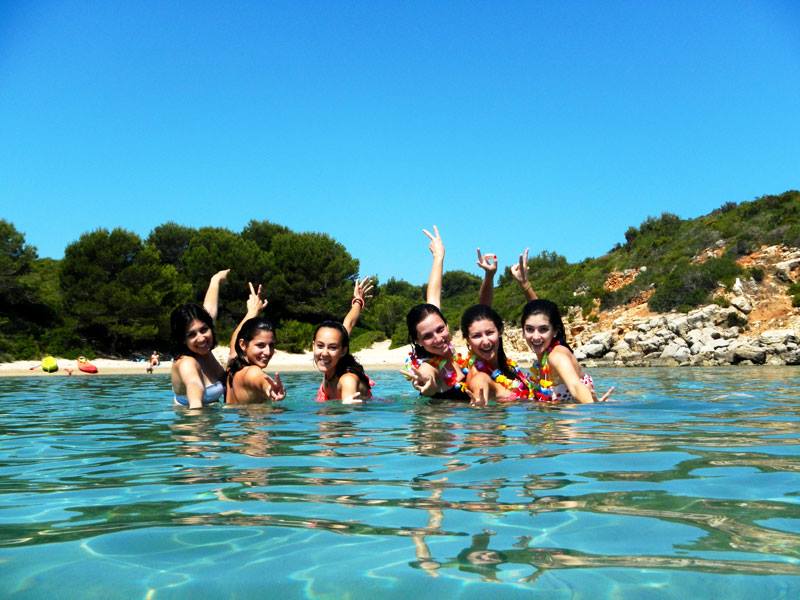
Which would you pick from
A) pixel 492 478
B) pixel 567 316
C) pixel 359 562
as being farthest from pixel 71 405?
pixel 567 316

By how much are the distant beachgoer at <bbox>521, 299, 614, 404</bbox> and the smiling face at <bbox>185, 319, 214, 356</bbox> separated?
2975 millimetres

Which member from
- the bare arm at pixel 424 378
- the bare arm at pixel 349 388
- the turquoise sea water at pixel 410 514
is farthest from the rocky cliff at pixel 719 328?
the turquoise sea water at pixel 410 514

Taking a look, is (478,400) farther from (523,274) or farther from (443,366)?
(523,274)

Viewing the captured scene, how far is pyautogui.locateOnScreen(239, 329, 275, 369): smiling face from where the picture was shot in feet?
23.2

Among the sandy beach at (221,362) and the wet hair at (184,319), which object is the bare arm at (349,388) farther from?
the sandy beach at (221,362)

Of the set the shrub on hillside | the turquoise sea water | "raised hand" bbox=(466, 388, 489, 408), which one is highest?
the shrub on hillside

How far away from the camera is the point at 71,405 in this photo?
8.81 metres

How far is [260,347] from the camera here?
7.08 metres

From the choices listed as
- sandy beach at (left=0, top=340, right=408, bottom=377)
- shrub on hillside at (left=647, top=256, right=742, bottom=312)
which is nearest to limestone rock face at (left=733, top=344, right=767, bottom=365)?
shrub on hillside at (left=647, top=256, right=742, bottom=312)

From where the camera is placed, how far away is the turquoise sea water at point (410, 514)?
1830 mm

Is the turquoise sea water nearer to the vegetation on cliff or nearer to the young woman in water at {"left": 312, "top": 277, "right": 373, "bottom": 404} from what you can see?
the young woman in water at {"left": 312, "top": 277, "right": 373, "bottom": 404}

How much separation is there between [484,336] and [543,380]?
722 millimetres

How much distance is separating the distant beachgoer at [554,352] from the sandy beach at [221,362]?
16824 millimetres

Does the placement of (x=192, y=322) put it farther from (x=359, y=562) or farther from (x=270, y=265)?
(x=270, y=265)
